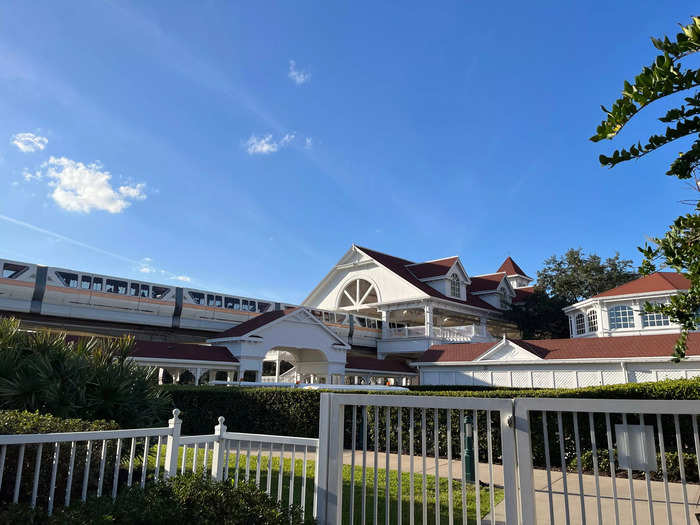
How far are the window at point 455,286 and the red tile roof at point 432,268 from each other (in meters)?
1.01

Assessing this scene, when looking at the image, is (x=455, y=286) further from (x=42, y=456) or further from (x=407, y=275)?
(x=42, y=456)

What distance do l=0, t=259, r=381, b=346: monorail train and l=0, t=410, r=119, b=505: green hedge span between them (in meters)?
23.2

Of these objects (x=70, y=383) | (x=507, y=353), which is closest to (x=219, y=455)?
(x=70, y=383)

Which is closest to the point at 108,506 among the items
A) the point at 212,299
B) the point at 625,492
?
the point at 625,492

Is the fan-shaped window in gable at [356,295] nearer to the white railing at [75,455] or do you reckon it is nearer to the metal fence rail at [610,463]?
the metal fence rail at [610,463]

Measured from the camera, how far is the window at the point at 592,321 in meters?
34.9

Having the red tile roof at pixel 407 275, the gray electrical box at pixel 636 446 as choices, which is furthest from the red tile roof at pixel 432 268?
the gray electrical box at pixel 636 446

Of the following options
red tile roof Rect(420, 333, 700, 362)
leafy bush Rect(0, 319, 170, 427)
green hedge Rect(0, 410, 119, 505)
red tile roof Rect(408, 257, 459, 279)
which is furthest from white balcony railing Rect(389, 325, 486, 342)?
green hedge Rect(0, 410, 119, 505)

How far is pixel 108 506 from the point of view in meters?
4.85

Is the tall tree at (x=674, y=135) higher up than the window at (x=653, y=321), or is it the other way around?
the window at (x=653, y=321)

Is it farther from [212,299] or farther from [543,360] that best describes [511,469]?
[212,299]

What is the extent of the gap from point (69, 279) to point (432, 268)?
26.9 m

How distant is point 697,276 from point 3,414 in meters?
7.40

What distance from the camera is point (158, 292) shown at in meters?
31.0
